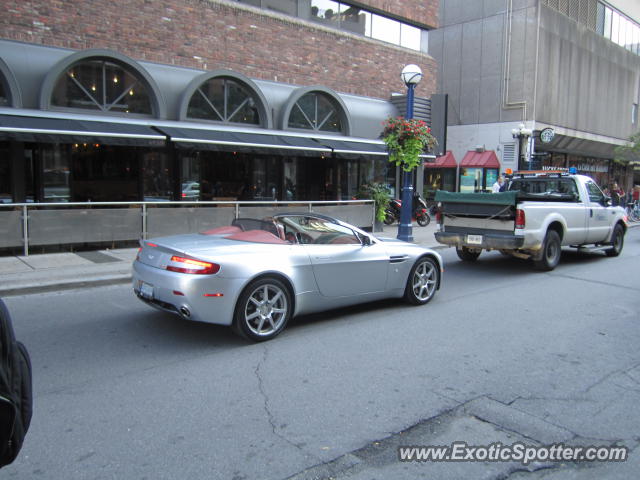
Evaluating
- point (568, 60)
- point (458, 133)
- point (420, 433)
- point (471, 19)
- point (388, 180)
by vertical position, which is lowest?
point (420, 433)

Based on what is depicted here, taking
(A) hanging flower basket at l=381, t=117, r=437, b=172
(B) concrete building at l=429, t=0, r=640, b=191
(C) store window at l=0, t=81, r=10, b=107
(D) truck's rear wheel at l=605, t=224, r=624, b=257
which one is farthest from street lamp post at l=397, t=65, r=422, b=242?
(B) concrete building at l=429, t=0, r=640, b=191

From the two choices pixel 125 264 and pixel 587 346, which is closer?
pixel 587 346

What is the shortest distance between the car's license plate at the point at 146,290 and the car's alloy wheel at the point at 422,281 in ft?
11.2

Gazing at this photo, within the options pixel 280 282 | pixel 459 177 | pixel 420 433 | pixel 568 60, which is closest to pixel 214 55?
pixel 280 282

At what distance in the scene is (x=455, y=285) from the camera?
9055 millimetres

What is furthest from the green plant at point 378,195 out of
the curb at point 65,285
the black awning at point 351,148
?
the curb at point 65,285

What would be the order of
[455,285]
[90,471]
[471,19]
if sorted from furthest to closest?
[471,19] < [455,285] < [90,471]

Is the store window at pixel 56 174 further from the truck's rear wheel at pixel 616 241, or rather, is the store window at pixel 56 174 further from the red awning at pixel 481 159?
the red awning at pixel 481 159

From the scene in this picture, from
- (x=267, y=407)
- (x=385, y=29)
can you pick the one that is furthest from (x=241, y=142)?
(x=267, y=407)

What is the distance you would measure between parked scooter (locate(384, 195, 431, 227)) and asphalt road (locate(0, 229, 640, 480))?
11.5 metres

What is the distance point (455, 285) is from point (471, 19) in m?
24.7

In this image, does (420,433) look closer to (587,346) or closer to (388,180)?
(587,346)

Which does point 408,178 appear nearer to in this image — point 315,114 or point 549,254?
point 549,254

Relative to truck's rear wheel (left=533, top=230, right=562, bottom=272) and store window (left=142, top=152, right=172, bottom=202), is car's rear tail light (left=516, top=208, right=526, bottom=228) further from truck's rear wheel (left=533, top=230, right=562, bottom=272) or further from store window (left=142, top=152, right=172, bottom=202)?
store window (left=142, top=152, right=172, bottom=202)
